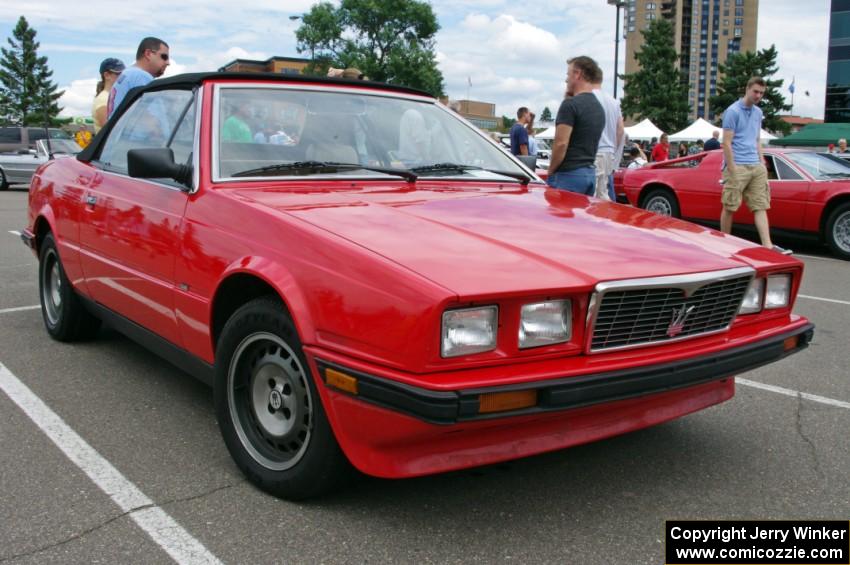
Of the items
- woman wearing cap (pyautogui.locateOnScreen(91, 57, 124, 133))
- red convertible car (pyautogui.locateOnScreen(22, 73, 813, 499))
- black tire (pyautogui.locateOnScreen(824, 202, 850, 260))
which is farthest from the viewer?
black tire (pyautogui.locateOnScreen(824, 202, 850, 260))

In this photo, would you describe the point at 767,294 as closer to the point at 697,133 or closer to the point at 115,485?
the point at 115,485

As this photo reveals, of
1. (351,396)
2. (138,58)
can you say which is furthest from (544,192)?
(138,58)

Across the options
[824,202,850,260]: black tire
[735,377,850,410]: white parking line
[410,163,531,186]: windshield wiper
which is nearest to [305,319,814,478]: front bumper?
[410,163,531,186]: windshield wiper

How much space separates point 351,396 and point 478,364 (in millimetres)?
378

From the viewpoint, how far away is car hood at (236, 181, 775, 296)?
2.37 m

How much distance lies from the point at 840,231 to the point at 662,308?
816 centimetres

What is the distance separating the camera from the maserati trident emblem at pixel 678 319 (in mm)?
2611

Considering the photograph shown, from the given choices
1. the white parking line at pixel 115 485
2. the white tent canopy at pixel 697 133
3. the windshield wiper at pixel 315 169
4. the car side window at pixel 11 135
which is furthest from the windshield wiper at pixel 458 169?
the white tent canopy at pixel 697 133

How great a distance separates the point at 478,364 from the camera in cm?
228

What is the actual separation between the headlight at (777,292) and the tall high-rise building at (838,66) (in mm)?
64155

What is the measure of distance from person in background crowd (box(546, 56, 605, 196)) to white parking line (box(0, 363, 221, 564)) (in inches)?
144

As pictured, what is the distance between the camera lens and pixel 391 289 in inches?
89.5

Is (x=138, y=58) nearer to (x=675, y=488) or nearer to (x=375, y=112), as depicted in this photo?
(x=375, y=112)

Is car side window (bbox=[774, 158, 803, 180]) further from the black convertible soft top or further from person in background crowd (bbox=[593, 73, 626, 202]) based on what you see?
the black convertible soft top
